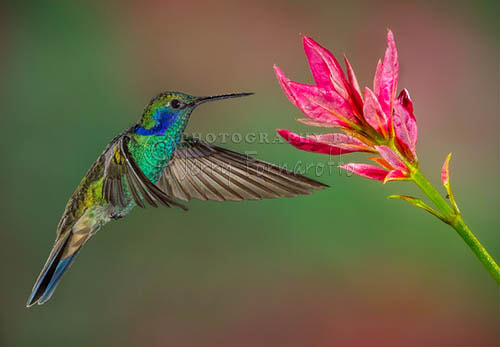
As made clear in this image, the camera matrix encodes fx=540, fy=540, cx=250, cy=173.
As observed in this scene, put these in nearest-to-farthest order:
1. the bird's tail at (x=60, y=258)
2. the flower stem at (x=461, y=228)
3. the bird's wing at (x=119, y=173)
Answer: the flower stem at (x=461, y=228) → the bird's wing at (x=119, y=173) → the bird's tail at (x=60, y=258)

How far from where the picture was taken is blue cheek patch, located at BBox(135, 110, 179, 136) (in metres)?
0.63

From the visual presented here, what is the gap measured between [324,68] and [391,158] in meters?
0.10

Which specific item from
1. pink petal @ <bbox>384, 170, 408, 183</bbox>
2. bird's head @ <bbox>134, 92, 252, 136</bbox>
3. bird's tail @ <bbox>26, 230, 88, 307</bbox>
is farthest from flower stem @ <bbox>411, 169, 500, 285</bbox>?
bird's tail @ <bbox>26, 230, 88, 307</bbox>

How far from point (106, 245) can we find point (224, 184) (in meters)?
0.75

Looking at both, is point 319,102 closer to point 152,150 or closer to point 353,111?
point 353,111

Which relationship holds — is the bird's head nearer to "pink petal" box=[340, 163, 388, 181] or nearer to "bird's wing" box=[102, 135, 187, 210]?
"bird's wing" box=[102, 135, 187, 210]

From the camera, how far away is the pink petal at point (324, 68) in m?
0.48

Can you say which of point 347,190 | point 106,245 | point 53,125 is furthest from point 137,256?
point 347,190

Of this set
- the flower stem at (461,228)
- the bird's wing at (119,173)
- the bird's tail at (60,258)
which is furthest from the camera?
the bird's tail at (60,258)

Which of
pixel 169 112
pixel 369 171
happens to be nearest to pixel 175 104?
pixel 169 112

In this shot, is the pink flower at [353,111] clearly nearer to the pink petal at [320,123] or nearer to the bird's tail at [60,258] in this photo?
the pink petal at [320,123]

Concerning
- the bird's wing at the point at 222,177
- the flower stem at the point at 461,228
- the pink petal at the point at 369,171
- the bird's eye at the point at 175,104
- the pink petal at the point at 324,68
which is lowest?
the flower stem at the point at 461,228

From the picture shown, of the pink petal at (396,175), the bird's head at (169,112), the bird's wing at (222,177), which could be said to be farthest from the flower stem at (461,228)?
the bird's head at (169,112)

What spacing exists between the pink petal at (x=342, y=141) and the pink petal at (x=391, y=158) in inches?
1.0
